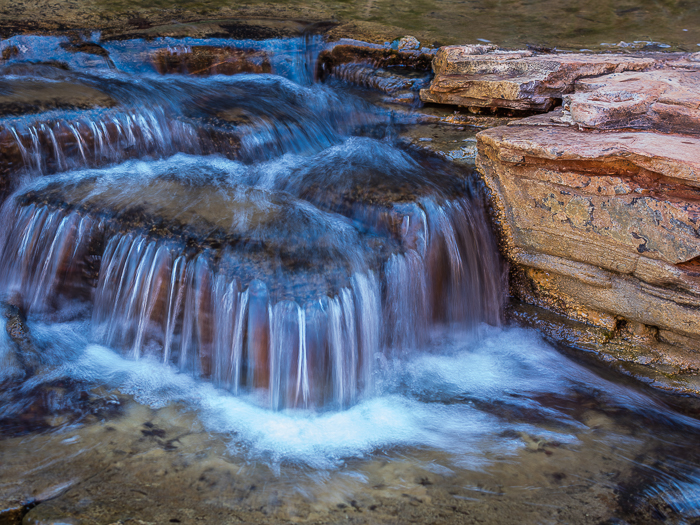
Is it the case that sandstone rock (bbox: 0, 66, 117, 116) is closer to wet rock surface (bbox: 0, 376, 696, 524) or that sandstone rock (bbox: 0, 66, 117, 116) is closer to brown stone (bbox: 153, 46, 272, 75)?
brown stone (bbox: 153, 46, 272, 75)

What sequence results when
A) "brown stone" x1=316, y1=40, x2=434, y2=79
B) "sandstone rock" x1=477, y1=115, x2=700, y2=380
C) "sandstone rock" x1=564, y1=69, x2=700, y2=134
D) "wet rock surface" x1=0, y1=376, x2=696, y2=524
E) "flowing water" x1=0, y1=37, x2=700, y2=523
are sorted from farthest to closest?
"brown stone" x1=316, y1=40, x2=434, y2=79 → "sandstone rock" x1=564, y1=69, x2=700, y2=134 → "sandstone rock" x1=477, y1=115, x2=700, y2=380 → "flowing water" x1=0, y1=37, x2=700, y2=523 → "wet rock surface" x1=0, y1=376, x2=696, y2=524

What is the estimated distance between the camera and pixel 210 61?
5762mm

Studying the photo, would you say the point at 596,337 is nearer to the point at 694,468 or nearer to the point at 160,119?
the point at 694,468

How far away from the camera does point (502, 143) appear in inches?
144

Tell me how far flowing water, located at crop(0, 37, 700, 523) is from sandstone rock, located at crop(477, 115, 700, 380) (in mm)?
282

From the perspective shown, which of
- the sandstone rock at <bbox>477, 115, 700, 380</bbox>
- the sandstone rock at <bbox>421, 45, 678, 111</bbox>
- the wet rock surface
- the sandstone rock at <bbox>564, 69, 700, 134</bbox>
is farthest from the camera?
the sandstone rock at <bbox>421, 45, 678, 111</bbox>

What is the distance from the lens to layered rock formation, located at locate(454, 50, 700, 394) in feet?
10.6

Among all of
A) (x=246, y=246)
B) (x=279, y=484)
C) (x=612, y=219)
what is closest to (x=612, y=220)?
(x=612, y=219)

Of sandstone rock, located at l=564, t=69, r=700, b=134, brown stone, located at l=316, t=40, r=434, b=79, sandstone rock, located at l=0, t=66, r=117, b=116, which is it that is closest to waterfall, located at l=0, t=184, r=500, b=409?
sandstone rock, located at l=0, t=66, r=117, b=116

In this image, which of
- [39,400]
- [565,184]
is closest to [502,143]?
[565,184]

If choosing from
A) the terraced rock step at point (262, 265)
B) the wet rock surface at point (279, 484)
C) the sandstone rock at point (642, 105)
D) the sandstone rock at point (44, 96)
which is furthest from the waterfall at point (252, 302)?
the sandstone rock at point (642, 105)

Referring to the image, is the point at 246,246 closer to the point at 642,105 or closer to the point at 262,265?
the point at 262,265

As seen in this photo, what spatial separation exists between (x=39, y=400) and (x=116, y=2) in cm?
583

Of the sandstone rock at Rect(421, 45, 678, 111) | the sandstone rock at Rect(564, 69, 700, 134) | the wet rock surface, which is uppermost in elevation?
the sandstone rock at Rect(421, 45, 678, 111)
